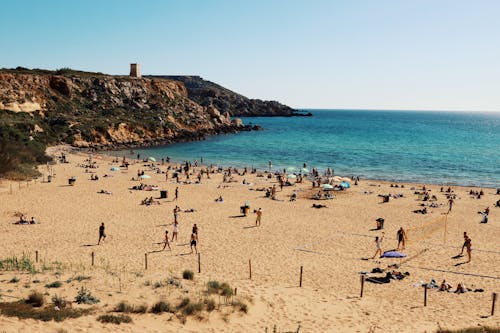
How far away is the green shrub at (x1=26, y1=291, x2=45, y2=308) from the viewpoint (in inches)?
410

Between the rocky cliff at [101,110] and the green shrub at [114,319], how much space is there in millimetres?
47145

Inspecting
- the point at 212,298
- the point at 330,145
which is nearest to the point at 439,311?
the point at 212,298

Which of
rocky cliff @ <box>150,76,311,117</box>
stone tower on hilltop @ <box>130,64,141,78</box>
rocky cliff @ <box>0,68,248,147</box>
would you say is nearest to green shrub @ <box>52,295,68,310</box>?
rocky cliff @ <box>0,68,248,147</box>

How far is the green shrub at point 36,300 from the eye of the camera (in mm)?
10413

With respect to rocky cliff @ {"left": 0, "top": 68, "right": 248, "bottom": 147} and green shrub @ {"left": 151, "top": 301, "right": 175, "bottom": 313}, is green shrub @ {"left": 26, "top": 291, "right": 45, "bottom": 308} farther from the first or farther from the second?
rocky cliff @ {"left": 0, "top": 68, "right": 248, "bottom": 147}

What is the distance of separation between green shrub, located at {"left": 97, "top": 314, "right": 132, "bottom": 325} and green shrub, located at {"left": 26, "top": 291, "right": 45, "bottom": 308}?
1689mm

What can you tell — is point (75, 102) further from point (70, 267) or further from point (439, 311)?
point (439, 311)

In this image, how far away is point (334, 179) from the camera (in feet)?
116

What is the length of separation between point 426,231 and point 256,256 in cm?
1038

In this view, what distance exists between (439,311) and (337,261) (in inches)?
205

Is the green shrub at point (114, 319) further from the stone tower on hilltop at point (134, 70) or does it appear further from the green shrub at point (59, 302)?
the stone tower on hilltop at point (134, 70)

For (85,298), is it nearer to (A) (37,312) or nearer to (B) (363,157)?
(A) (37,312)

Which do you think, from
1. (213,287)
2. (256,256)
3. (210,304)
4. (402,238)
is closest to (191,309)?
(210,304)

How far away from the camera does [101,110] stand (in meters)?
73.5
